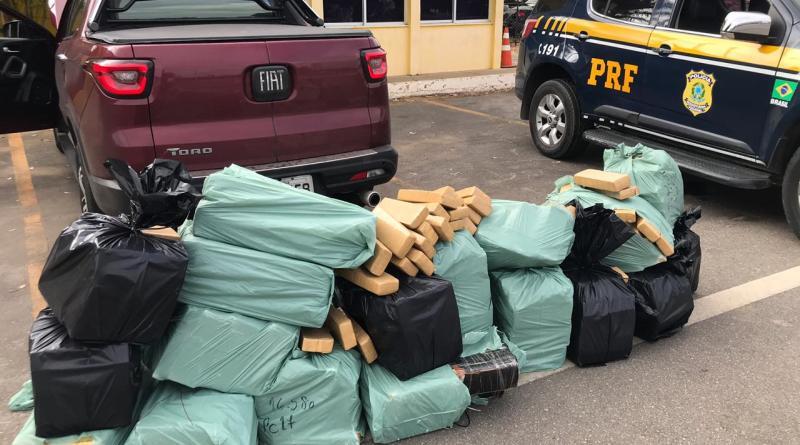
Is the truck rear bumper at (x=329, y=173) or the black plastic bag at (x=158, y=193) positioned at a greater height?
the black plastic bag at (x=158, y=193)

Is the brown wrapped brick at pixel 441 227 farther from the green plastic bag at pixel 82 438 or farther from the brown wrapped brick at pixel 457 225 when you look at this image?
the green plastic bag at pixel 82 438

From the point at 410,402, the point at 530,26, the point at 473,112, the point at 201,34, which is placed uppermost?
the point at 201,34

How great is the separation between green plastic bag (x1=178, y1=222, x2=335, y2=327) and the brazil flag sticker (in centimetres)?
372

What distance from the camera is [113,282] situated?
7.52ft

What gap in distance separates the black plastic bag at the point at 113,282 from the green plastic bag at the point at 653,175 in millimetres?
2604

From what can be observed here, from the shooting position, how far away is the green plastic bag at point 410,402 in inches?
105

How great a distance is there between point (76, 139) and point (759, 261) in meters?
4.44

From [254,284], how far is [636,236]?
1949mm

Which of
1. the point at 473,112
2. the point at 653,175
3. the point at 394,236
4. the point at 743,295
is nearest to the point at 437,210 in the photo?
the point at 394,236

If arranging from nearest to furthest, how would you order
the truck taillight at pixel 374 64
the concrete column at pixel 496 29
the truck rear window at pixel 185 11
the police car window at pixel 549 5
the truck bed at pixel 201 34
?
the truck bed at pixel 201 34
the truck taillight at pixel 374 64
the truck rear window at pixel 185 11
the police car window at pixel 549 5
the concrete column at pixel 496 29

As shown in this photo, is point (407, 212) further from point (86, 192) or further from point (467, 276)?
point (86, 192)

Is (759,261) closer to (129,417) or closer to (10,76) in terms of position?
(129,417)

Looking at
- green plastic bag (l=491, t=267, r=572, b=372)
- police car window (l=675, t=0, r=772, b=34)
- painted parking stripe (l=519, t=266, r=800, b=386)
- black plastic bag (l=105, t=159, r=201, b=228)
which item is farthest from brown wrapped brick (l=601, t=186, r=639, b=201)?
police car window (l=675, t=0, r=772, b=34)

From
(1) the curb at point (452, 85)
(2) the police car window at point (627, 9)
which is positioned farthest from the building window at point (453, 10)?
(2) the police car window at point (627, 9)
